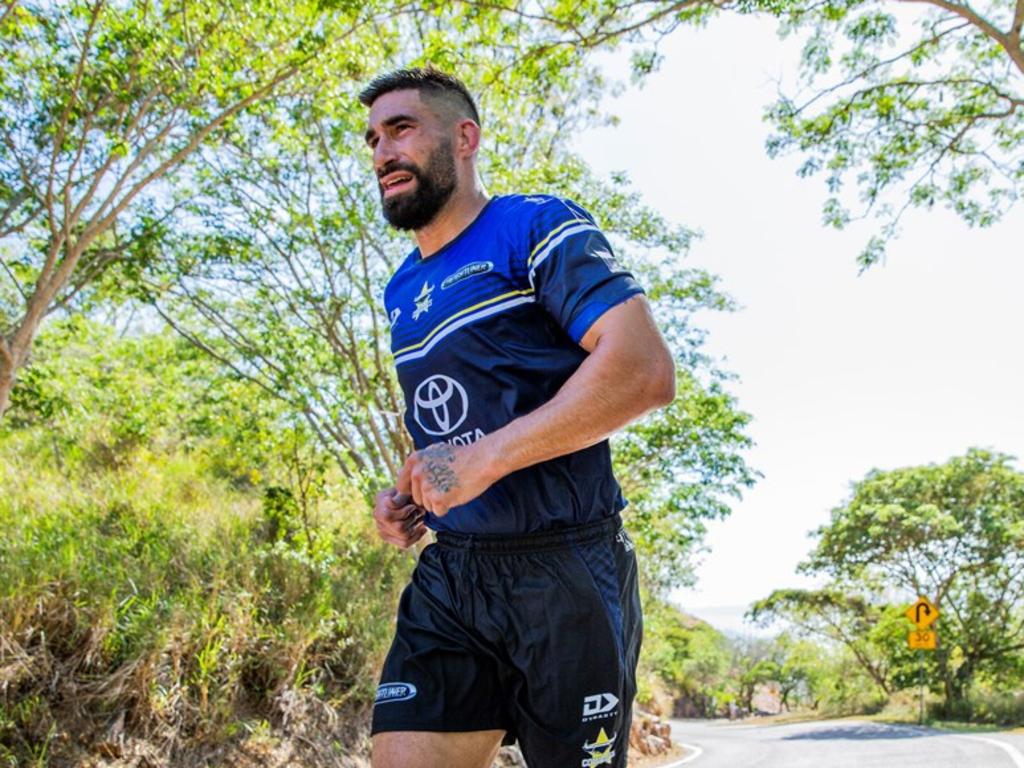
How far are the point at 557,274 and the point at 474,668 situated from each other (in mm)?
944

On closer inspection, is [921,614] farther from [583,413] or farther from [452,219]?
[583,413]

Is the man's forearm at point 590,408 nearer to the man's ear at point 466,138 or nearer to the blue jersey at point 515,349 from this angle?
the blue jersey at point 515,349

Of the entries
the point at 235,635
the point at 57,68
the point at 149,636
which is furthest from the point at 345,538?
the point at 57,68

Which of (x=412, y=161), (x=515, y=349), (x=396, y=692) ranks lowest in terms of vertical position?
(x=396, y=692)

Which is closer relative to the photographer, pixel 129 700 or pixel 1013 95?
pixel 129 700

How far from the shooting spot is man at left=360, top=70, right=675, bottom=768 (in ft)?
5.71

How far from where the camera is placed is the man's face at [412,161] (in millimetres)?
2309

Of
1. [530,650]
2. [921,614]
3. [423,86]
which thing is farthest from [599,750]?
[921,614]

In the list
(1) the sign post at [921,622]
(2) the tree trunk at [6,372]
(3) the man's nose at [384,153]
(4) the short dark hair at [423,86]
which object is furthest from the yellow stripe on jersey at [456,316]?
(1) the sign post at [921,622]

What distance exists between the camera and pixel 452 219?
2.34 m

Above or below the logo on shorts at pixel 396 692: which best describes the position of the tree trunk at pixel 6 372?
above

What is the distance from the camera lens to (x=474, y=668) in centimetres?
203

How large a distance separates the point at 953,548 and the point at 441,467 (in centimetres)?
3285

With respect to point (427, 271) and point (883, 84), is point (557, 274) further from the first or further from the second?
point (883, 84)
